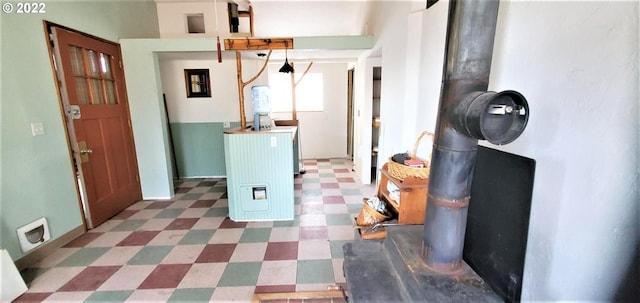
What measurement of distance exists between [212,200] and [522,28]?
361 centimetres

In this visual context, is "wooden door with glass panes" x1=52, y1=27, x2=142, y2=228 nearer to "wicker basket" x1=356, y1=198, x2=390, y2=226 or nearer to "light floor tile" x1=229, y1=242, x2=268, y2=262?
"light floor tile" x1=229, y1=242, x2=268, y2=262

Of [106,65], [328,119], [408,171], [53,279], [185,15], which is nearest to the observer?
[408,171]

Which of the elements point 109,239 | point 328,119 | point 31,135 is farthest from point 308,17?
point 109,239

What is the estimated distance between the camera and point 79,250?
2352 mm

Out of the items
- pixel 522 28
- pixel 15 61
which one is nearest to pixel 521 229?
pixel 522 28

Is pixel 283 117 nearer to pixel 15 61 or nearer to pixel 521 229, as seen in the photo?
pixel 15 61

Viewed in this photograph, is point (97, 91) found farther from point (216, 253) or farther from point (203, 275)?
point (203, 275)

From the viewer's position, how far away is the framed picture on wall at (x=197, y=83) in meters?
4.18

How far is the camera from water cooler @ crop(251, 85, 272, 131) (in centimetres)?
293

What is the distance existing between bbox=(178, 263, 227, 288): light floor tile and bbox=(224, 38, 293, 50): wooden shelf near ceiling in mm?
2356

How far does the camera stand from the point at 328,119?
5.74 metres

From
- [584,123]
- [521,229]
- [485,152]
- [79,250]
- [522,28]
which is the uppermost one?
[522,28]

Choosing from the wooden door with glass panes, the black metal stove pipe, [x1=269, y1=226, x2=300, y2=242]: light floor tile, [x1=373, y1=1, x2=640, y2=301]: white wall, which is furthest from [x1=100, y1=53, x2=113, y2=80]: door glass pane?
[x1=373, y1=1, x2=640, y2=301]: white wall

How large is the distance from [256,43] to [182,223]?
7.36 ft
